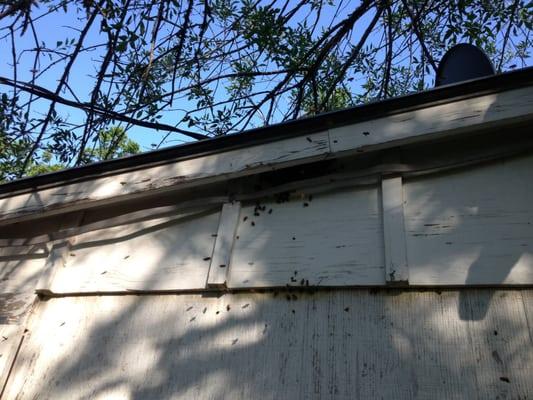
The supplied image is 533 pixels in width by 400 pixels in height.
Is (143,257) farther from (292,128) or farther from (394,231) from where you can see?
(394,231)

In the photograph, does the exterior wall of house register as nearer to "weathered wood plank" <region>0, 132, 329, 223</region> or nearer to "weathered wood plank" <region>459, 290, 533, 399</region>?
"weathered wood plank" <region>459, 290, 533, 399</region>

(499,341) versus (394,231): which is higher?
(394,231)

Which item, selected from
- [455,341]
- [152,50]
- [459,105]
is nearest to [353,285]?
[455,341]

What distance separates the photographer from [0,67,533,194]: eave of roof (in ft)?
7.01

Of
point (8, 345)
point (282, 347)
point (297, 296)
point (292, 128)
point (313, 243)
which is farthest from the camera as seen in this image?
point (8, 345)

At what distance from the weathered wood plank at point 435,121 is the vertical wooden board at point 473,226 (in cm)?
24

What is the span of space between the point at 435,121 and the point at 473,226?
544mm

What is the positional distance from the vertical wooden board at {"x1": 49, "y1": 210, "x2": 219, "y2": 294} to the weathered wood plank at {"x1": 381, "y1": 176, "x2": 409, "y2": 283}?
97cm

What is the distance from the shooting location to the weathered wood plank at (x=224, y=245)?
2.32 metres

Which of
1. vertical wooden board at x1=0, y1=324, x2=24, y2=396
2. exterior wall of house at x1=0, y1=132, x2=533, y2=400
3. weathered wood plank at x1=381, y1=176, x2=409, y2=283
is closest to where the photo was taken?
exterior wall of house at x1=0, y1=132, x2=533, y2=400

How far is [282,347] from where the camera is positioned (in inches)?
80.8

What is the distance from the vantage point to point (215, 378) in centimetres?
208

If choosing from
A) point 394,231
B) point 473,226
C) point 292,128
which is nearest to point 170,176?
point 292,128

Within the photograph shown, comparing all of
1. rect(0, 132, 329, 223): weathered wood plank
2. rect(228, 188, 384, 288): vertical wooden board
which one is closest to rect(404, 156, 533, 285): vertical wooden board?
rect(228, 188, 384, 288): vertical wooden board
